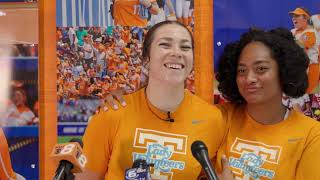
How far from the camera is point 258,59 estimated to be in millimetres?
1989

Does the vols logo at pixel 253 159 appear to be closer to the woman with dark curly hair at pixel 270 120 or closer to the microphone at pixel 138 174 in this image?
the woman with dark curly hair at pixel 270 120

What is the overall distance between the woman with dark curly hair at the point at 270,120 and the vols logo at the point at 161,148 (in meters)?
0.22

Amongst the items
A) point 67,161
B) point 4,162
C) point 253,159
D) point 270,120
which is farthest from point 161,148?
point 4,162

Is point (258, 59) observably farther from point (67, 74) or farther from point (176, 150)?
point (67, 74)

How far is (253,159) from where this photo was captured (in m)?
1.99

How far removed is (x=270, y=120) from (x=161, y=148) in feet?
1.82

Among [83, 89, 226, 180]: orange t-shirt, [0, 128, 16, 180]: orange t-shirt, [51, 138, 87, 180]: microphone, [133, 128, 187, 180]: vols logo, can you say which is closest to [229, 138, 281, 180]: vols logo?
[83, 89, 226, 180]: orange t-shirt

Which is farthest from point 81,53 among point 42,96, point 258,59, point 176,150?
point 258,59

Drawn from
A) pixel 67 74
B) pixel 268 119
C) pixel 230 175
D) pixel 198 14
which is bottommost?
pixel 230 175

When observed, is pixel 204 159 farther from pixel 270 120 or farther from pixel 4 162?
pixel 4 162

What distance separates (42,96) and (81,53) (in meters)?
0.33

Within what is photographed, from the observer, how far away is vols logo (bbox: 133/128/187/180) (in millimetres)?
1952

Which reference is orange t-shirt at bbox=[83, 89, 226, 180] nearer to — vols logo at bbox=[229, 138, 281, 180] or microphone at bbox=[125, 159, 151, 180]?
vols logo at bbox=[229, 138, 281, 180]

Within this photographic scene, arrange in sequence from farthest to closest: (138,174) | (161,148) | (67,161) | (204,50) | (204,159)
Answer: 1. (204,50)
2. (161,148)
3. (138,174)
4. (204,159)
5. (67,161)
